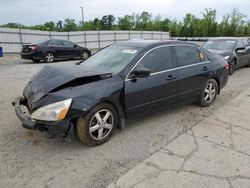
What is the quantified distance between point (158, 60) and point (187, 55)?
0.93 meters

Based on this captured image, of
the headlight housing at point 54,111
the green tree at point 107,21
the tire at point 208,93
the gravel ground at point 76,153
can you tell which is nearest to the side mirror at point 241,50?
the tire at point 208,93

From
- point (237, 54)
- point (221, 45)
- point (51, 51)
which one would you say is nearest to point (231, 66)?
point (237, 54)

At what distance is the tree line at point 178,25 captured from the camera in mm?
43875

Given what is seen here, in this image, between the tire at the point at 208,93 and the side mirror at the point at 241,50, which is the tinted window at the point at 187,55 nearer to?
the tire at the point at 208,93

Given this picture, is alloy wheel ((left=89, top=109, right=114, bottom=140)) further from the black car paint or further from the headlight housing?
the black car paint

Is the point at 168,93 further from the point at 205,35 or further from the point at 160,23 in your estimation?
the point at 160,23

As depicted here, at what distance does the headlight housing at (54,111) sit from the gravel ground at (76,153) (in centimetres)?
58

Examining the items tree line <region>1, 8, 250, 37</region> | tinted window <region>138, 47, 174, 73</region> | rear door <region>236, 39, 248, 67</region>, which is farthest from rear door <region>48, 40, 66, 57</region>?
tree line <region>1, 8, 250, 37</region>

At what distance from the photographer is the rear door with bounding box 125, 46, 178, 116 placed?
3.73 metres

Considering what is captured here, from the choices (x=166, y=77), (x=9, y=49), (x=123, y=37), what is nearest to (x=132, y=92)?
(x=166, y=77)

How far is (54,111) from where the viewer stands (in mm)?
2982

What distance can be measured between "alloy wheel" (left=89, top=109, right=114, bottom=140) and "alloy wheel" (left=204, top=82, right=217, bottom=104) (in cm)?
268

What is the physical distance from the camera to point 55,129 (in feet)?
9.98

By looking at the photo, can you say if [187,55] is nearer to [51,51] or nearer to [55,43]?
[51,51]
